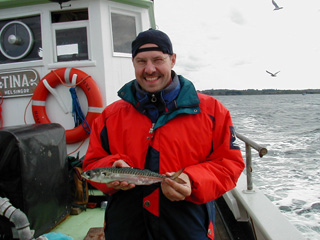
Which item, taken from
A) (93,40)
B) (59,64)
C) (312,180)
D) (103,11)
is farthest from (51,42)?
(312,180)

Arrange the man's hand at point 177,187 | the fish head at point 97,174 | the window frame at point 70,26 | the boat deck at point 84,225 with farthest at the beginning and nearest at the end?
1. the window frame at point 70,26
2. the boat deck at point 84,225
3. the fish head at point 97,174
4. the man's hand at point 177,187

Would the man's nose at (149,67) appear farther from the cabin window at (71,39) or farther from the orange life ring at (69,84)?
the cabin window at (71,39)

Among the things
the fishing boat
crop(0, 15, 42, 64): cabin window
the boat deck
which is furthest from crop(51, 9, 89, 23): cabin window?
the boat deck

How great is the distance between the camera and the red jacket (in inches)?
63.2

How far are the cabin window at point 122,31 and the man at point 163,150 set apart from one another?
10.6ft

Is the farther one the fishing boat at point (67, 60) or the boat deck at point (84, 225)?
the fishing boat at point (67, 60)

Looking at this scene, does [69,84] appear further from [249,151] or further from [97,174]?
[97,174]

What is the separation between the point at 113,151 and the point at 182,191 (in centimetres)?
57

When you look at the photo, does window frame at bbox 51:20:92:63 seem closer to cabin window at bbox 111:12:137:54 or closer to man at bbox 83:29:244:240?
cabin window at bbox 111:12:137:54

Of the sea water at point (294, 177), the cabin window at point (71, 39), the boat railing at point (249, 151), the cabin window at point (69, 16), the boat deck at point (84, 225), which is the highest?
the cabin window at point (69, 16)

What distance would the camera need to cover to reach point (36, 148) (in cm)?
255

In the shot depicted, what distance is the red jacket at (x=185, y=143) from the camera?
1.60 meters

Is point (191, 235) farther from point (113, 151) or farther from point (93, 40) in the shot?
point (93, 40)

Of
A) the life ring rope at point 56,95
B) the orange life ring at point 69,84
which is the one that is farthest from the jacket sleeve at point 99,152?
the life ring rope at point 56,95
